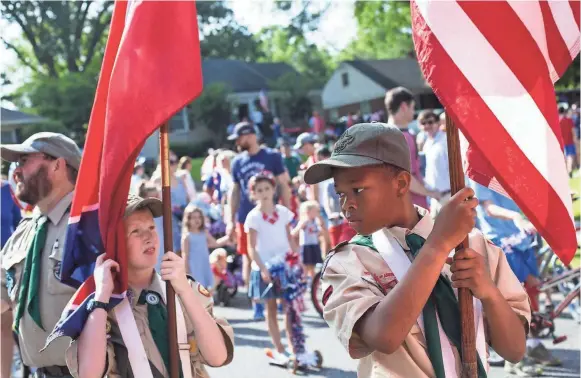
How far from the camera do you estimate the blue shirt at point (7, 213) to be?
7.98 metres

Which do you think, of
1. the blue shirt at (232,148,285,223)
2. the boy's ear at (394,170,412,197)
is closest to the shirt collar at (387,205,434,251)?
the boy's ear at (394,170,412,197)

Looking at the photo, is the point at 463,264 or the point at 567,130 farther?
the point at 567,130

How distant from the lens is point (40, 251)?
4.57 meters

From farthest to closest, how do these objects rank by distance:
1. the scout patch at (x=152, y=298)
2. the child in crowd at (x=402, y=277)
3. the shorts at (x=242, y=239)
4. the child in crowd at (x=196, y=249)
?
the child in crowd at (x=196, y=249)
the shorts at (x=242, y=239)
the scout patch at (x=152, y=298)
the child in crowd at (x=402, y=277)

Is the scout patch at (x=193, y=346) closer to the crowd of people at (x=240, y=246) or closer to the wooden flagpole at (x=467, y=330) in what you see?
the crowd of people at (x=240, y=246)

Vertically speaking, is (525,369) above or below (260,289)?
below

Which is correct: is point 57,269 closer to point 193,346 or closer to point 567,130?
point 193,346

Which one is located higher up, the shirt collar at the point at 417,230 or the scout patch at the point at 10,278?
the shirt collar at the point at 417,230

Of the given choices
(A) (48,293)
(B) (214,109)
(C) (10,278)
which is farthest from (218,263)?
(B) (214,109)

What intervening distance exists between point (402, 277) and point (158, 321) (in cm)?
133

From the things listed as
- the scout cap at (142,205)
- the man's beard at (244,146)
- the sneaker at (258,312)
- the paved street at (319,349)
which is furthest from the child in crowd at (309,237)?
the scout cap at (142,205)

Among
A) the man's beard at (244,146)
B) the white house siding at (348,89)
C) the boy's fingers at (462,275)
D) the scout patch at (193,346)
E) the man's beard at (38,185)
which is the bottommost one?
the scout patch at (193,346)

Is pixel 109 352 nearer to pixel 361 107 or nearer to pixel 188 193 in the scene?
pixel 188 193

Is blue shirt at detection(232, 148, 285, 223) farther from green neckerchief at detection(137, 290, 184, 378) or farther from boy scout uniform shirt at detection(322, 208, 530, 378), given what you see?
boy scout uniform shirt at detection(322, 208, 530, 378)
